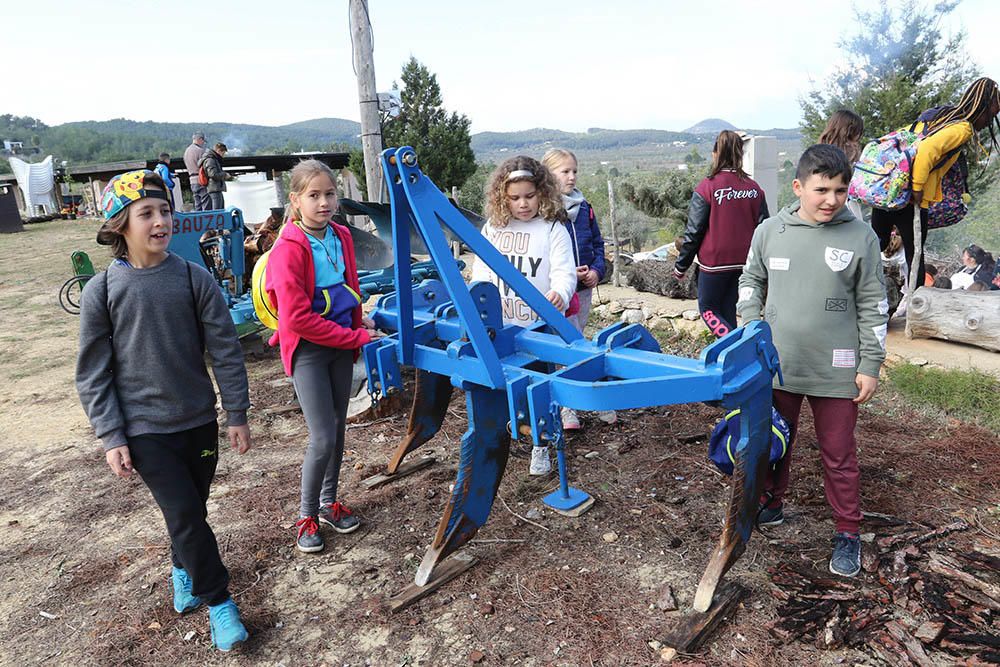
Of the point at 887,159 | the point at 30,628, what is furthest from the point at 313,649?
the point at 887,159

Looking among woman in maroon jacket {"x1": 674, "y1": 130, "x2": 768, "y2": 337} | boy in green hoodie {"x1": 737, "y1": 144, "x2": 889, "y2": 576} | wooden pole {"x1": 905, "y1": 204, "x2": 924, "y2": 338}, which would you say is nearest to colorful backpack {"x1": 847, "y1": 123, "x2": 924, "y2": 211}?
wooden pole {"x1": 905, "y1": 204, "x2": 924, "y2": 338}

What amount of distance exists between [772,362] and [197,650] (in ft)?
7.41

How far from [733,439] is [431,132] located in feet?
82.6

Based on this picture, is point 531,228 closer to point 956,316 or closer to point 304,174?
point 304,174

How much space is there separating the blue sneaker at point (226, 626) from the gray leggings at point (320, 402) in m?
0.62

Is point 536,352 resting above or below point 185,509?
above

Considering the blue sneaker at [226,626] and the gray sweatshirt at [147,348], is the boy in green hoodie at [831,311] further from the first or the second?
the blue sneaker at [226,626]

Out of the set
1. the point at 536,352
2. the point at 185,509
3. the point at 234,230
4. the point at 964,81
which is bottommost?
the point at 185,509

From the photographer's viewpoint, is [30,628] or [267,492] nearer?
[30,628]

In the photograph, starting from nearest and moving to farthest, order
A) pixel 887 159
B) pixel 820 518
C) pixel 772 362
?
1. pixel 772 362
2. pixel 820 518
3. pixel 887 159

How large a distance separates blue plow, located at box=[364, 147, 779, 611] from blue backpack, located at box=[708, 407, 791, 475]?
225 millimetres

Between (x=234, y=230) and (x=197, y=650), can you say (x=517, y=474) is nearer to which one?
(x=197, y=650)

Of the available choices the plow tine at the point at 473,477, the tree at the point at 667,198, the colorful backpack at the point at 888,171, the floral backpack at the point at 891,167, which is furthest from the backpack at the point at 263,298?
the tree at the point at 667,198

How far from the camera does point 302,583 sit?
2.80 m
